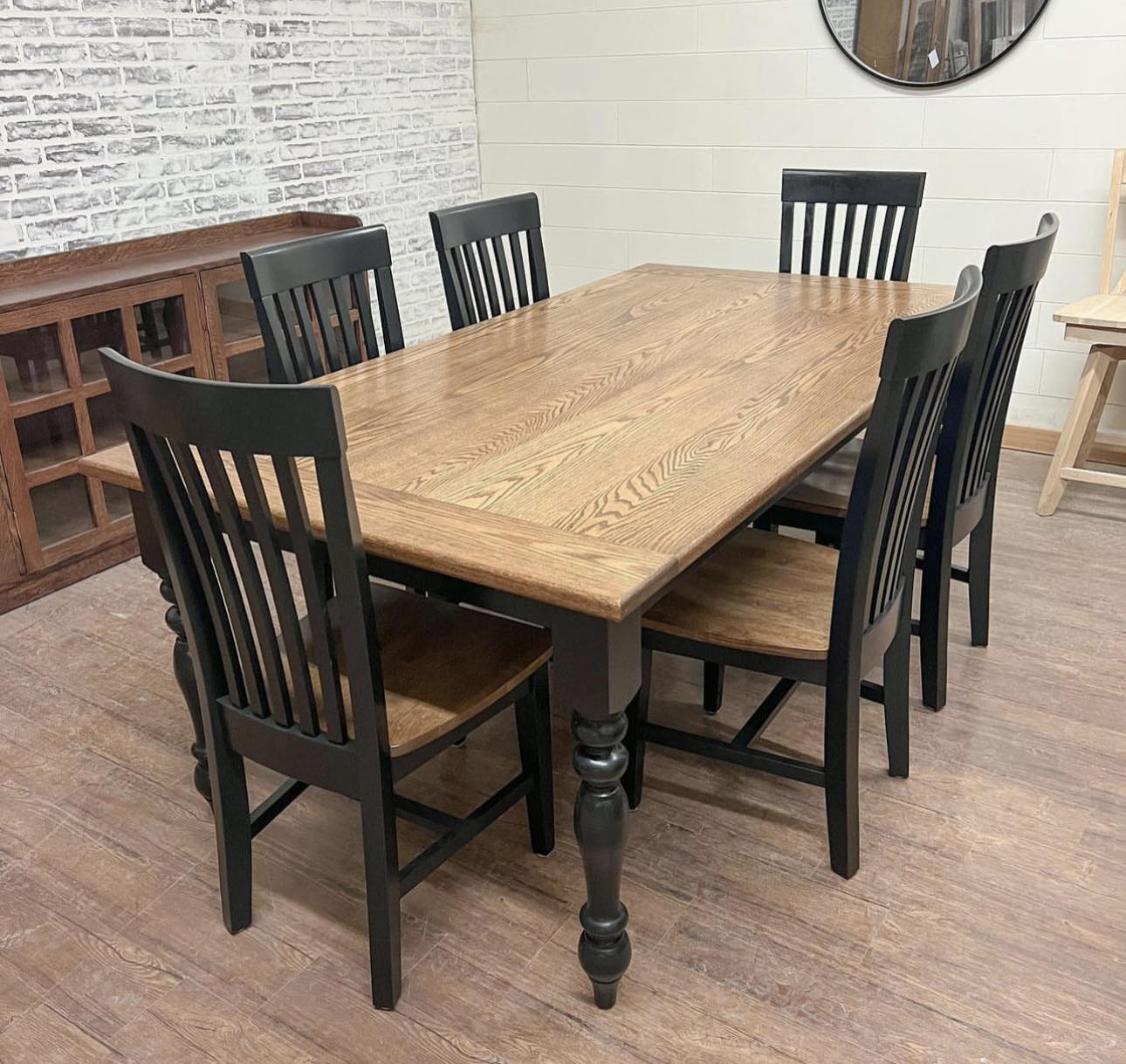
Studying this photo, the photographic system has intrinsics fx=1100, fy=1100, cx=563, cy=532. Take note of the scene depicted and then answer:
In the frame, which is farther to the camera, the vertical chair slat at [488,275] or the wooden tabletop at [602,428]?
the vertical chair slat at [488,275]

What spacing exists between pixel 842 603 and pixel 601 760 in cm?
46

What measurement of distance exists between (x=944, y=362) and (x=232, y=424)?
952 mm

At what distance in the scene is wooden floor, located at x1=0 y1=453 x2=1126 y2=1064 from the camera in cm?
155

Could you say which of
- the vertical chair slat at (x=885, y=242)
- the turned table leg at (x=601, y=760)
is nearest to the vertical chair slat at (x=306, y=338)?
the turned table leg at (x=601, y=760)

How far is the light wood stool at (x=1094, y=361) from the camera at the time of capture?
2873 mm

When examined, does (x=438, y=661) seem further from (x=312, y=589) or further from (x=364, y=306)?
(x=364, y=306)

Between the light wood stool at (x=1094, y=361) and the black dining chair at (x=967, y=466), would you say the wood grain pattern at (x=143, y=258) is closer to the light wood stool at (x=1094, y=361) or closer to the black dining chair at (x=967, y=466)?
the black dining chair at (x=967, y=466)

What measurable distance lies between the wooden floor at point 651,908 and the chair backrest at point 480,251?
3.26 feet

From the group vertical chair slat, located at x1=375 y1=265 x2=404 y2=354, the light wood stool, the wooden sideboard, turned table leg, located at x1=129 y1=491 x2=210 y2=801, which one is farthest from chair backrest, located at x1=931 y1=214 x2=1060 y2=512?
the wooden sideboard

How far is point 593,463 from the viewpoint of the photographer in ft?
5.37

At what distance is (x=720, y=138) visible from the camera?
13.0 ft

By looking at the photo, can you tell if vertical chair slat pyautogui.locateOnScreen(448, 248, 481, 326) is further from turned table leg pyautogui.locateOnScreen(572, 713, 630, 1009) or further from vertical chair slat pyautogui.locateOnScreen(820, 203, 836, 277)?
turned table leg pyautogui.locateOnScreen(572, 713, 630, 1009)

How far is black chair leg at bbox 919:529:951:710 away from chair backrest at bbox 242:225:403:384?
1.21 meters

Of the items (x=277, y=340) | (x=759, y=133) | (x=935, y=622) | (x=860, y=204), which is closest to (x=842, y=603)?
(x=935, y=622)
